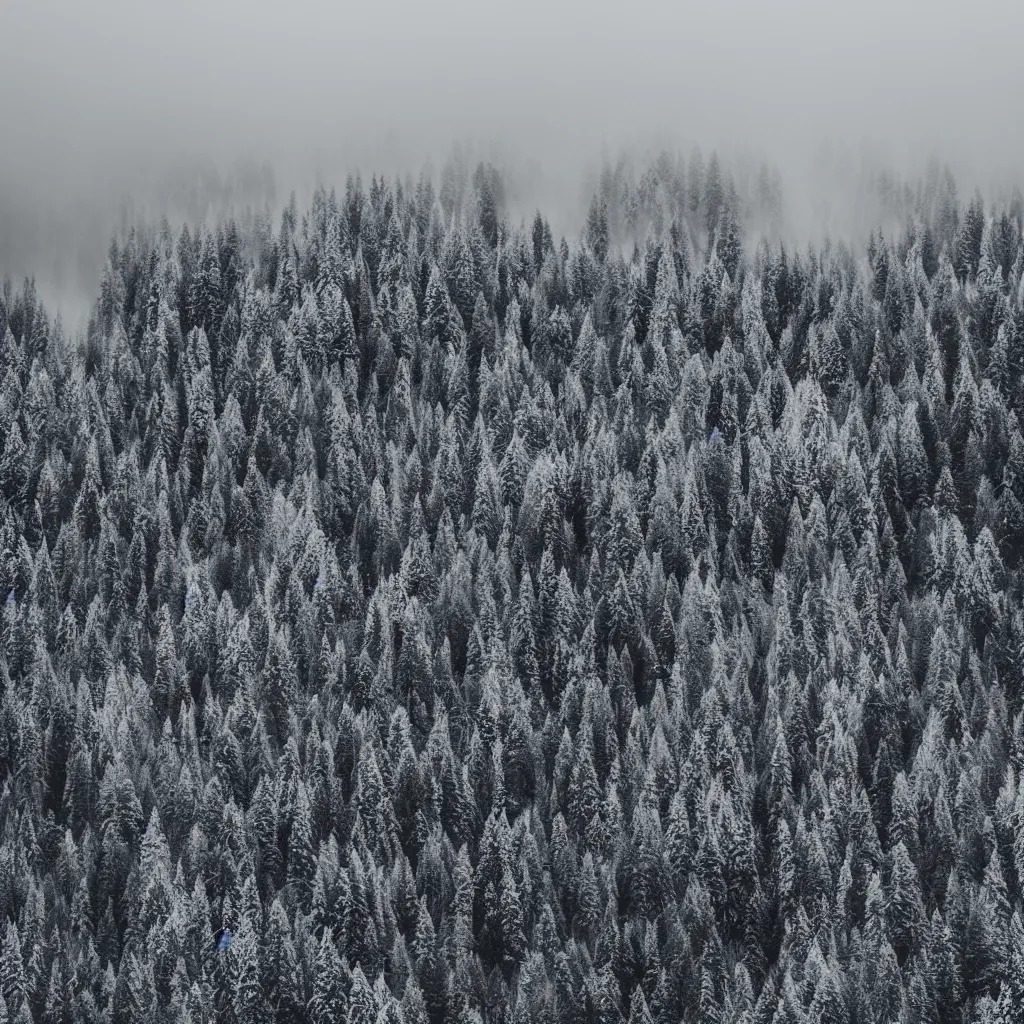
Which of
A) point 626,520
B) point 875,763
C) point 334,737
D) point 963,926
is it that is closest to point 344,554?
point 626,520

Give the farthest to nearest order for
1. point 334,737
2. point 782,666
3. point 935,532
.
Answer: point 935,532 → point 782,666 → point 334,737

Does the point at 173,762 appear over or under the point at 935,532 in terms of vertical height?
under

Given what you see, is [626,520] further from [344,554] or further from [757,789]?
[757,789]

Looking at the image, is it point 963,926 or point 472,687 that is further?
point 472,687

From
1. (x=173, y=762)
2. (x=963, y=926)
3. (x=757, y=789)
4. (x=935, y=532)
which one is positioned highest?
(x=935, y=532)

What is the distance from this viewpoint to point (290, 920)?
119 meters

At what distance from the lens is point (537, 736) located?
14212 centimetres

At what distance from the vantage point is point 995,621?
15662cm

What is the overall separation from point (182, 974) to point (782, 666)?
63285mm

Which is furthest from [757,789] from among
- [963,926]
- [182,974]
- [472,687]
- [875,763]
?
[182,974]

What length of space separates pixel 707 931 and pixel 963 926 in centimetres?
1755

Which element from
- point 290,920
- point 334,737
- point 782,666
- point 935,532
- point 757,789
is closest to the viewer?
point 290,920

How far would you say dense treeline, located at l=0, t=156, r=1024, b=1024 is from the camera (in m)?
113

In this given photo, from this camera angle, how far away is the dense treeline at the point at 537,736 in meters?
113
